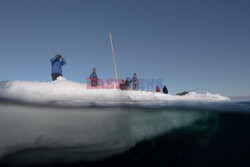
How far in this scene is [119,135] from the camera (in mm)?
5176

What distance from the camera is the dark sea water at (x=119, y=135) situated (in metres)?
3.88

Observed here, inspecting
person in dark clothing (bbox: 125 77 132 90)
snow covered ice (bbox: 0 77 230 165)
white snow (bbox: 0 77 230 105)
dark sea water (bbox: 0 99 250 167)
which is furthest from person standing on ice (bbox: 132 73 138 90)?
snow covered ice (bbox: 0 77 230 165)

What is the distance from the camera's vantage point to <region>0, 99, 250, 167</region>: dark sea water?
388 centimetres

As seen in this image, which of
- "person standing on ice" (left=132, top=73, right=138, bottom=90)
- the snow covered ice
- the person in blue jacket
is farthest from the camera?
"person standing on ice" (left=132, top=73, right=138, bottom=90)

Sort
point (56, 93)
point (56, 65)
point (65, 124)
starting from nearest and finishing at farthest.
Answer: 1. point (65, 124)
2. point (56, 93)
3. point (56, 65)

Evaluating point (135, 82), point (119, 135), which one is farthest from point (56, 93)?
point (135, 82)

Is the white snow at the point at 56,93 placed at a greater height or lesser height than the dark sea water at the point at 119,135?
greater

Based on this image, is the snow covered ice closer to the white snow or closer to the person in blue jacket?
the white snow

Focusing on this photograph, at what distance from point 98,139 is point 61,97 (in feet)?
6.43

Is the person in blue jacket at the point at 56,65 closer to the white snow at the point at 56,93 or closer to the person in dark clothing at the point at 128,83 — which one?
the white snow at the point at 56,93

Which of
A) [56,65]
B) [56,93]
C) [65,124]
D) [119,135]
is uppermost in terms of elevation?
[56,65]

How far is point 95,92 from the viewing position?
6145 mm

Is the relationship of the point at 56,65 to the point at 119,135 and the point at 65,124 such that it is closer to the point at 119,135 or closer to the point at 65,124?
the point at 65,124

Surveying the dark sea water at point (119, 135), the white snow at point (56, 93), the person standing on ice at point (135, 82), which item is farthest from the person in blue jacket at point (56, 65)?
the person standing on ice at point (135, 82)
